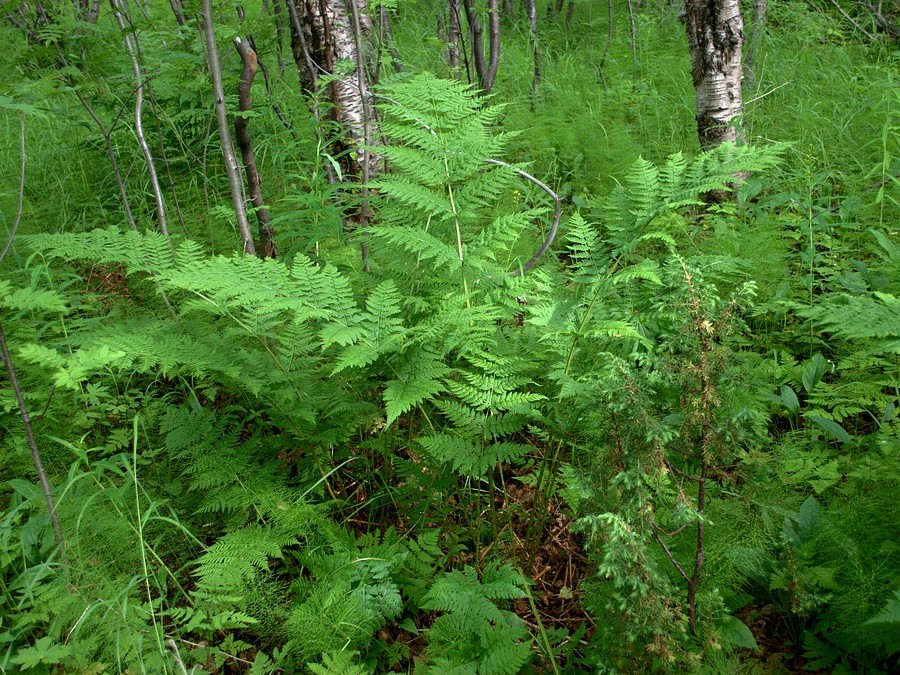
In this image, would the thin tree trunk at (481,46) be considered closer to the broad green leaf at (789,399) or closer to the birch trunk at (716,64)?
the birch trunk at (716,64)

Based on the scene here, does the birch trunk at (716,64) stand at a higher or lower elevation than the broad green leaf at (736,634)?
higher

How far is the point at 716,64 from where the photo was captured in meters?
3.82

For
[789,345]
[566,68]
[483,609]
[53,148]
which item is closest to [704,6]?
[789,345]

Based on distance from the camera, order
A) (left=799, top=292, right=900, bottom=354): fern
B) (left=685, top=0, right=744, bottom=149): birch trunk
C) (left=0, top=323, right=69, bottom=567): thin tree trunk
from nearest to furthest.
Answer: (left=799, top=292, right=900, bottom=354): fern → (left=0, top=323, right=69, bottom=567): thin tree trunk → (left=685, top=0, right=744, bottom=149): birch trunk

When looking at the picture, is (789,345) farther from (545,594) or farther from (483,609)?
(483,609)

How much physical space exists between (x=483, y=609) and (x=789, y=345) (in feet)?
6.70

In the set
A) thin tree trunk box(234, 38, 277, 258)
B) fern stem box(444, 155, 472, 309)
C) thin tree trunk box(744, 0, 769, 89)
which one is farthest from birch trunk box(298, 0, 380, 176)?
thin tree trunk box(744, 0, 769, 89)

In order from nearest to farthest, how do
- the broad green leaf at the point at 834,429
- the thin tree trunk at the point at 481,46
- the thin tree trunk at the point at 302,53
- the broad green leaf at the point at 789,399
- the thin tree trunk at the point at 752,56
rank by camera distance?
the broad green leaf at the point at 834,429, the broad green leaf at the point at 789,399, the thin tree trunk at the point at 302,53, the thin tree trunk at the point at 481,46, the thin tree trunk at the point at 752,56

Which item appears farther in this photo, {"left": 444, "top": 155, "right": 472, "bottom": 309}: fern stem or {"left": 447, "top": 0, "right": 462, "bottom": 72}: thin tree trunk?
{"left": 447, "top": 0, "right": 462, "bottom": 72}: thin tree trunk

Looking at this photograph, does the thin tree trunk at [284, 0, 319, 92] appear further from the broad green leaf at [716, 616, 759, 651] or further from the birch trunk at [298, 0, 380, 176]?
the broad green leaf at [716, 616, 759, 651]

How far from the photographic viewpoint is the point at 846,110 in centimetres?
455

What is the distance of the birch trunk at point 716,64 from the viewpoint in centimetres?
372

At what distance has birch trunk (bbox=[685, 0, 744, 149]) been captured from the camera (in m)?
3.72

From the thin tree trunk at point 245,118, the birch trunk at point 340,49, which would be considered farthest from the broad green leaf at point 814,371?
the birch trunk at point 340,49
